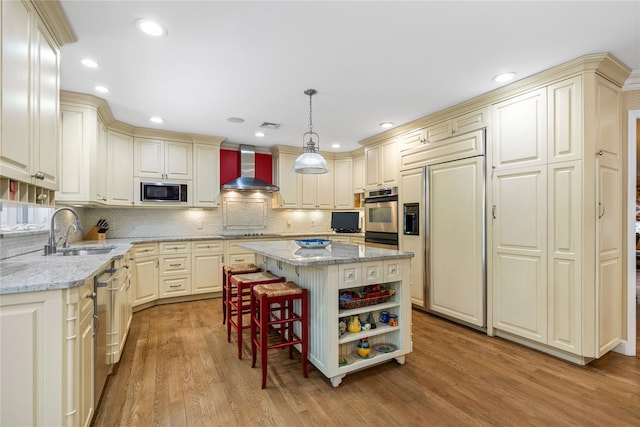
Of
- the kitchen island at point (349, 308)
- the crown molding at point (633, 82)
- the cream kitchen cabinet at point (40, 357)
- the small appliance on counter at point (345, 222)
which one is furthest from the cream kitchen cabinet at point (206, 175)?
the crown molding at point (633, 82)

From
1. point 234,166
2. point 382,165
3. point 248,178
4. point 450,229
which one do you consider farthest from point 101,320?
point 382,165

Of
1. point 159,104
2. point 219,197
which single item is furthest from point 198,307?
point 159,104

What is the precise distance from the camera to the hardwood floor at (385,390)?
1.90 metres

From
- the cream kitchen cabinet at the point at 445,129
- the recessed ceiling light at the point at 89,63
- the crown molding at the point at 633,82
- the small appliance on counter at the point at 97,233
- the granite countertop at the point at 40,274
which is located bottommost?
the granite countertop at the point at 40,274

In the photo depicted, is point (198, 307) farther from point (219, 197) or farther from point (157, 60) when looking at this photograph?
point (157, 60)

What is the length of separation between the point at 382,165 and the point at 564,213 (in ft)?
7.82

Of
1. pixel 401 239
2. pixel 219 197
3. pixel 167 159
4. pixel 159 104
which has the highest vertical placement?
pixel 159 104

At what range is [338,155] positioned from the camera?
605 cm

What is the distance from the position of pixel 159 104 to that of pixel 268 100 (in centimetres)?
121

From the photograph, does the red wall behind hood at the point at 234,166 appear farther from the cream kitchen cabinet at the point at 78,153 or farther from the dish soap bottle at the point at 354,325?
the dish soap bottle at the point at 354,325

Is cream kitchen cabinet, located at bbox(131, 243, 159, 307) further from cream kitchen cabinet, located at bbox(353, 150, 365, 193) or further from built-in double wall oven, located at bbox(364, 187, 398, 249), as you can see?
cream kitchen cabinet, located at bbox(353, 150, 365, 193)

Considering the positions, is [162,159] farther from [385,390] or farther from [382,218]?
[385,390]

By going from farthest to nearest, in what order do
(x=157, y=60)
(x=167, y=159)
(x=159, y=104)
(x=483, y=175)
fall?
(x=167, y=159) → (x=159, y=104) → (x=483, y=175) → (x=157, y=60)

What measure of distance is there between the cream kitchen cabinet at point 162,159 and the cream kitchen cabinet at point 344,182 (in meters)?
2.59
